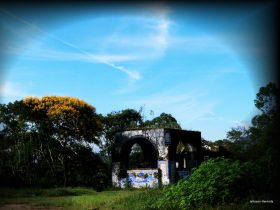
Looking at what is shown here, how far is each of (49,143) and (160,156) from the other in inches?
276

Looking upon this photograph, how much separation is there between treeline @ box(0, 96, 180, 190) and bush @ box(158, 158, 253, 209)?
43.6ft

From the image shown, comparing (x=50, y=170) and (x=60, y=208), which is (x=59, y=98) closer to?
(x=50, y=170)

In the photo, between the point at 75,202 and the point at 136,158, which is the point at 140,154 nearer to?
the point at 136,158

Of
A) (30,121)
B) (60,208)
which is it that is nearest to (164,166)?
(30,121)

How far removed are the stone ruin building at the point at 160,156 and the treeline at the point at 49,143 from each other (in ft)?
4.68

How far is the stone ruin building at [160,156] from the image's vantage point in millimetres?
23984

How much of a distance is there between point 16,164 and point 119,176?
6600 mm

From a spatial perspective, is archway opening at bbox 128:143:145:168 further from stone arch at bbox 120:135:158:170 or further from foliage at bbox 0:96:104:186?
foliage at bbox 0:96:104:186

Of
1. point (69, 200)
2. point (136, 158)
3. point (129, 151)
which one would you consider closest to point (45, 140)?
point (129, 151)

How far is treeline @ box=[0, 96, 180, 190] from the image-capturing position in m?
23.3

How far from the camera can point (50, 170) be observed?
24.3 m

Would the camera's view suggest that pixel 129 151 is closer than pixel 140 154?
Yes

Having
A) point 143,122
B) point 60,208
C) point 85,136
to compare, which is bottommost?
point 60,208

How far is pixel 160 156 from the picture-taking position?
2420cm
